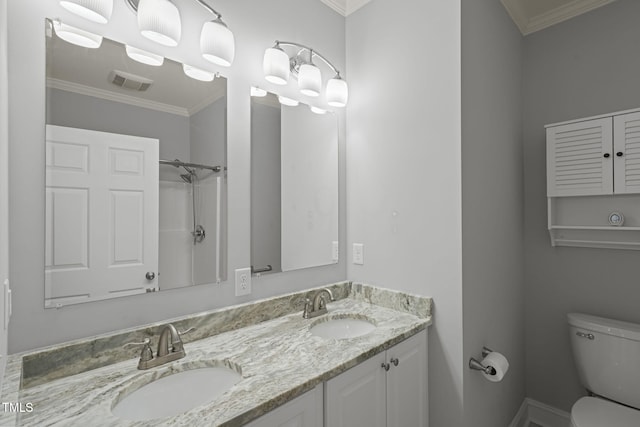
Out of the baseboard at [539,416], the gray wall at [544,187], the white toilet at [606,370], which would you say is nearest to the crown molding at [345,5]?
the gray wall at [544,187]

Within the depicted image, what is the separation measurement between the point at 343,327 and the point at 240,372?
69 centimetres

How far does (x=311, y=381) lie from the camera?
0.95m

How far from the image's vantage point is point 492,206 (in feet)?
5.71

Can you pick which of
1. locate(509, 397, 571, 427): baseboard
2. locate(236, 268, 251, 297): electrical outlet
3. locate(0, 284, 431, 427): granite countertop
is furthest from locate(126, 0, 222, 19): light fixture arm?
locate(509, 397, 571, 427): baseboard

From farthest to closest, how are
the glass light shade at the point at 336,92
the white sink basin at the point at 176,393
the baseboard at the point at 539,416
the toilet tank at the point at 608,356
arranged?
the baseboard at the point at 539,416, the glass light shade at the point at 336,92, the toilet tank at the point at 608,356, the white sink basin at the point at 176,393

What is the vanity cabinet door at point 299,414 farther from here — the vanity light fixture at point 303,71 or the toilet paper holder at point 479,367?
the vanity light fixture at point 303,71

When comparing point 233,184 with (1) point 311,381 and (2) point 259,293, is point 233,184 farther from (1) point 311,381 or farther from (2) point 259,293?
(1) point 311,381

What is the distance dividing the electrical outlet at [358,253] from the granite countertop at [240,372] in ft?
1.44

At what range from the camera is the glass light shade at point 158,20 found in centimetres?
108

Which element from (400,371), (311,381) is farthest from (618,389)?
(311,381)

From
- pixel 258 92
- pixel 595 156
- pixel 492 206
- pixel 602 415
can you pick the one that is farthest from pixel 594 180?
pixel 258 92

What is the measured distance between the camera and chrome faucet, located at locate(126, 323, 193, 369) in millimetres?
1039

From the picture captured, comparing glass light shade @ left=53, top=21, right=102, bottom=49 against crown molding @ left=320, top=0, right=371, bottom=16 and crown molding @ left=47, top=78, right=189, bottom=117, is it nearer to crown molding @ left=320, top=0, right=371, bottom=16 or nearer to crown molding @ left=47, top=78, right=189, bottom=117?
crown molding @ left=47, top=78, right=189, bottom=117

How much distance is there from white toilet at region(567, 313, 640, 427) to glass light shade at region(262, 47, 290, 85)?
2179 mm
